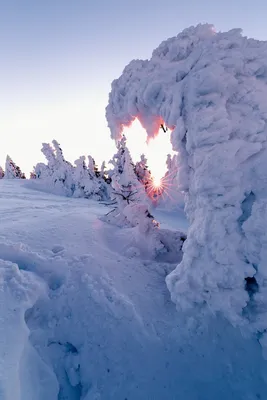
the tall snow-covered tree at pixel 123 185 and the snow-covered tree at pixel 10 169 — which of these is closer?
the tall snow-covered tree at pixel 123 185

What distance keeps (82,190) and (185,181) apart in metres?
27.8

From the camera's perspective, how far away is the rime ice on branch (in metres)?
4.87

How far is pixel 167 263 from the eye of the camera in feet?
27.0

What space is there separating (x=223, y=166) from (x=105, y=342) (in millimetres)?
4639

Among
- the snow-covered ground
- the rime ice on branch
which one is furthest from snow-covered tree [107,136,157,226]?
the rime ice on branch

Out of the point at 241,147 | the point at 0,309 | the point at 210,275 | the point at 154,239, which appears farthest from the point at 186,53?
the point at 0,309

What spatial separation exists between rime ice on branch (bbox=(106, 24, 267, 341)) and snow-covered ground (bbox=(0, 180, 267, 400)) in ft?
2.37

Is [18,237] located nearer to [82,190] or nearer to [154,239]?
[154,239]

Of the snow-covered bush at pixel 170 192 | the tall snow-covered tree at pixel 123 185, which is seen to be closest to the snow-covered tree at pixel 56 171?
the snow-covered bush at pixel 170 192

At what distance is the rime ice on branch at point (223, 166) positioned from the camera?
16.0 ft

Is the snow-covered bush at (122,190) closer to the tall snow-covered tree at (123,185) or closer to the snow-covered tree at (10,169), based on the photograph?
the tall snow-covered tree at (123,185)

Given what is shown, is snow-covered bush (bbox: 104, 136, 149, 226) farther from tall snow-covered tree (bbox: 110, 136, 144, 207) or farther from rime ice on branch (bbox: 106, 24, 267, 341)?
rime ice on branch (bbox: 106, 24, 267, 341)

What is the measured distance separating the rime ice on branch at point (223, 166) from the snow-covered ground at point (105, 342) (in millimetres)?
724

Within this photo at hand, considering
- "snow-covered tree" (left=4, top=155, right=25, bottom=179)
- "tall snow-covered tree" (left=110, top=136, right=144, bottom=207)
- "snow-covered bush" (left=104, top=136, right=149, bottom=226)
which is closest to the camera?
"snow-covered bush" (left=104, top=136, right=149, bottom=226)
